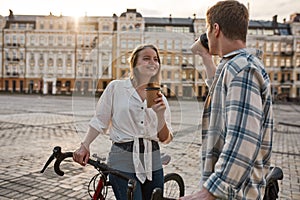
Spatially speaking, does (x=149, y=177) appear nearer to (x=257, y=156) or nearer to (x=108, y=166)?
(x=108, y=166)

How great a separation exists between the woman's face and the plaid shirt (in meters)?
0.58

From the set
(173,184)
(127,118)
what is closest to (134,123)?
(127,118)

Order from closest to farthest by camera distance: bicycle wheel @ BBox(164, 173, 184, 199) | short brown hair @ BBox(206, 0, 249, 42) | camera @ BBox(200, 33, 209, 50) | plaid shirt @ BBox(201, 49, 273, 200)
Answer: plaid shirt @ BBox(201, 49, 273, 200) → short brown hair @ BBox(206, 0, 249, 42) → camera @ BBox(200, 33, 209, 50) → bicycle wheel @ BBox(164, 173, 184, 199)

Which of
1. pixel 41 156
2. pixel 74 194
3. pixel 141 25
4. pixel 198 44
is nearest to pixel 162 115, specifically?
pixel 198 44

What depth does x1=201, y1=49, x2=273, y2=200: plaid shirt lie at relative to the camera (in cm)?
134

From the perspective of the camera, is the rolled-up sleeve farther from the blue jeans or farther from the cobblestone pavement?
the blue jeans

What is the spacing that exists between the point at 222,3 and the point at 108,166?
116 centimetres

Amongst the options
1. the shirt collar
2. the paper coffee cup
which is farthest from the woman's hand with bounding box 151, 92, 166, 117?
the shirt collar

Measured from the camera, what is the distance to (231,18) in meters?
1.44

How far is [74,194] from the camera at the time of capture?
5000mm

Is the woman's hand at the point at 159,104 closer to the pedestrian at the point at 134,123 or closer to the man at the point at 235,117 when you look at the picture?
the pedestrian at the point at 134,123

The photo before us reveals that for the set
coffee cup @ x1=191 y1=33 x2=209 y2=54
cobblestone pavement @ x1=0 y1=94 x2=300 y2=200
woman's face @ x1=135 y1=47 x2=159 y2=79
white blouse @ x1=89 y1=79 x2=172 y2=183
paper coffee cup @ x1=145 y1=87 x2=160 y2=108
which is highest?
coffee cup @ x1=191 y1=33 x2=209 y2=54

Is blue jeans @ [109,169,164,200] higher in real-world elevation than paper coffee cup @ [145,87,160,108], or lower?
lower

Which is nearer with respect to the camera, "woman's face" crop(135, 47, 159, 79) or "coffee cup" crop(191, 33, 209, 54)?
"coffee cup" crop(191, 33, 209, 54)
